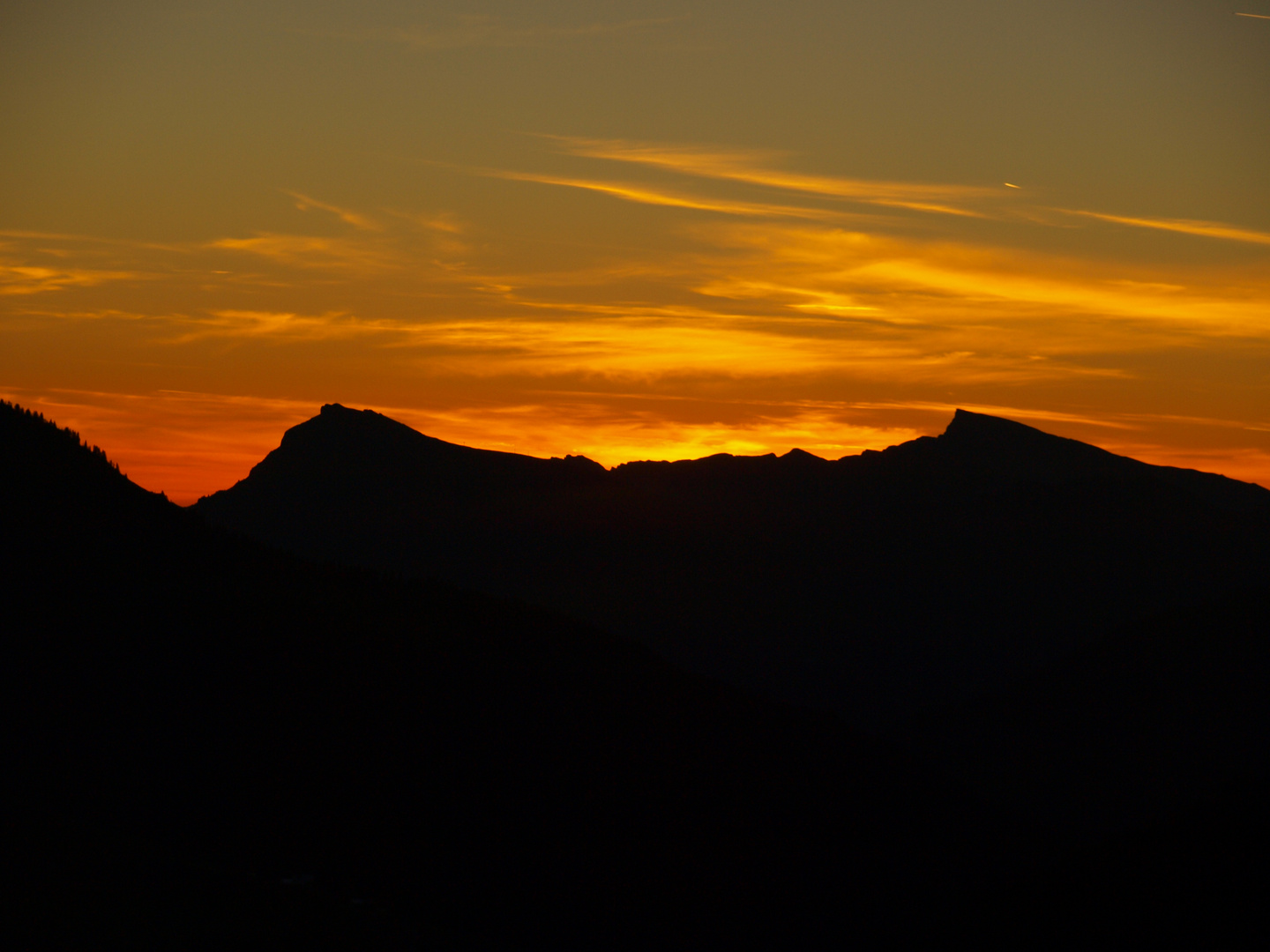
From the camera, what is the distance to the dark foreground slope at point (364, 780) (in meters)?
18.0

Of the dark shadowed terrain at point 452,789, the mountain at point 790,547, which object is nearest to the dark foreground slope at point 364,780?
the dark shadowed terrain at point 452,789

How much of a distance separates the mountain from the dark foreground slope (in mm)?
84050

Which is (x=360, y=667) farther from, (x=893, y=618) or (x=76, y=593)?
(x=893, y=618)

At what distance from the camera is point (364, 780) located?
94.4 feet

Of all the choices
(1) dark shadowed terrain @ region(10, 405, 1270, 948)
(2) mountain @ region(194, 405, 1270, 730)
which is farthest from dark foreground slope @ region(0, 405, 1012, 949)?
(2) mountain @ region(194, 405, 1270, 730)

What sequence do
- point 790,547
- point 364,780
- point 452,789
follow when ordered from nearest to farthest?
point 364,780
point 452,789
point 790,547

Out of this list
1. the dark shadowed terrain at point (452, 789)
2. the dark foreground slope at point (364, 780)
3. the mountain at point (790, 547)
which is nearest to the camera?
the dark foreground slope at point (364, 780)

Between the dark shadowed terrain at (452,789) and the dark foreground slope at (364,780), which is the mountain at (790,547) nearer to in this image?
the dark shadowed terrain at (452,789)

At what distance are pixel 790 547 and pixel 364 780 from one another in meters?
140

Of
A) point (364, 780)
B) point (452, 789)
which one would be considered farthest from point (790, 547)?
point (364, 780)

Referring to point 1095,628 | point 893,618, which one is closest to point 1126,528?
point 1095,628

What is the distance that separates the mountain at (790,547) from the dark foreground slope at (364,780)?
3309 inches

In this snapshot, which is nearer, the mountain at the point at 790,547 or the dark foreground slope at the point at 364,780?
Result: the dark foreground slope at the point at 364,780

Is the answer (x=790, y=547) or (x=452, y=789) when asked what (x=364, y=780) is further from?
(x=790, y=547)
